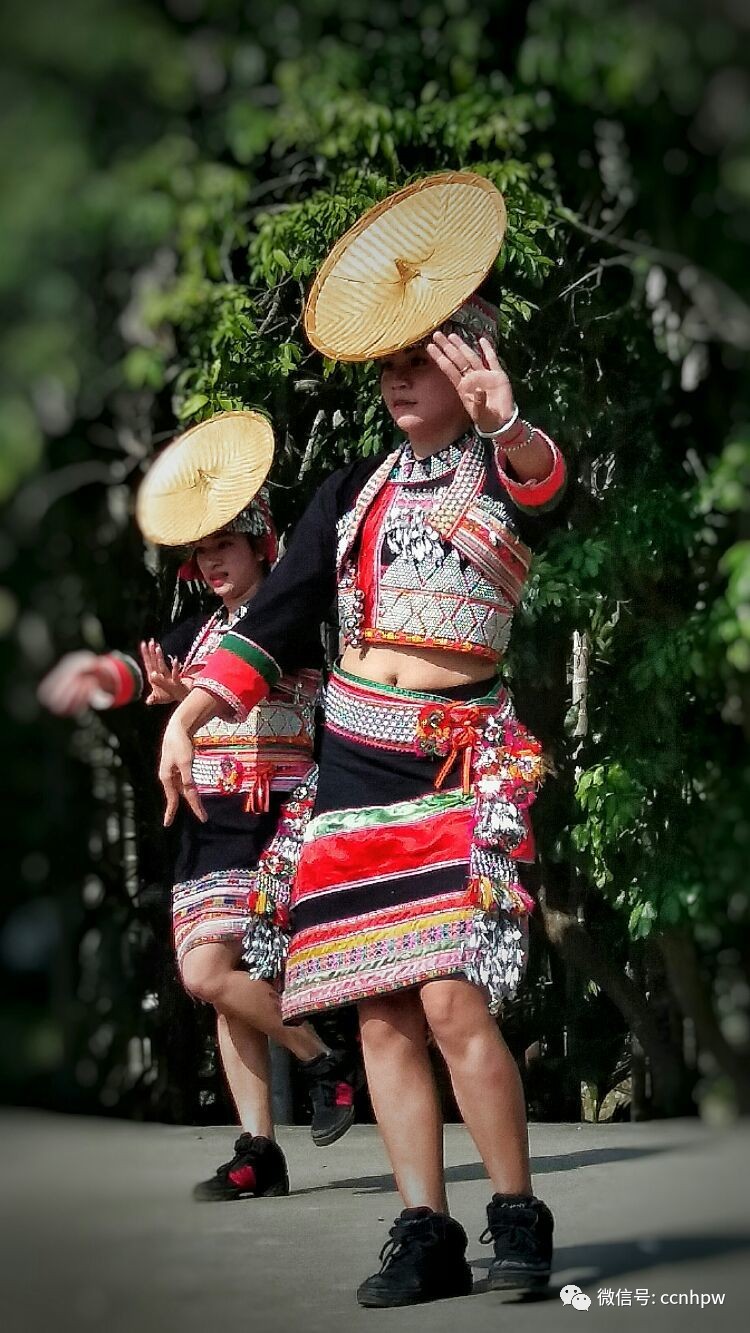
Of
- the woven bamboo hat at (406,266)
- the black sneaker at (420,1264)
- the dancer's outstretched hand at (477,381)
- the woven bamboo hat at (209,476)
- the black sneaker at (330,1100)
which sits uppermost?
the woven bamboo hat at (406,266)

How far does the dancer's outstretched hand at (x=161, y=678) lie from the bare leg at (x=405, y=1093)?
0.50 metres

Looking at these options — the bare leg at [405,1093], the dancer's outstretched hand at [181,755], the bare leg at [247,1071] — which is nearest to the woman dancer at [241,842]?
the bare leg at [247,1071]

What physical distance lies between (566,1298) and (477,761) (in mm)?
673

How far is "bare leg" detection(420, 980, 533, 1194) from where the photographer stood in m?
2.55

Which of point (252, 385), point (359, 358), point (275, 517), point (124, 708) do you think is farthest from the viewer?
point (275, 517)

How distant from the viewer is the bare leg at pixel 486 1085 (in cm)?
255

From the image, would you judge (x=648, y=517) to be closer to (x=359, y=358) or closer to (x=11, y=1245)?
(x=359, y=358)

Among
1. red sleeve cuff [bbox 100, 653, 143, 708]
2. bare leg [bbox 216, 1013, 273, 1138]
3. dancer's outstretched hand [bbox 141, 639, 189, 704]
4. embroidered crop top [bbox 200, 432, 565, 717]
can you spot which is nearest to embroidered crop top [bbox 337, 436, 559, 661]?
embroidered crop top [bbox 200, 432, 565, 717]

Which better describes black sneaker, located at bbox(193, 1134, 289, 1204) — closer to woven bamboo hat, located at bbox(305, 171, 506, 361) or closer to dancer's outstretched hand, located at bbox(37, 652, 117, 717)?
dancer's outstretched hand, located at bbox(37, 652, 117, 717)

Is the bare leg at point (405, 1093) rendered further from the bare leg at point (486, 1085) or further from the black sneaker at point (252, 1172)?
the black sneaker at point (252, 1172)

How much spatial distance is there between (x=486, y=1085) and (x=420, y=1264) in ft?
0.78

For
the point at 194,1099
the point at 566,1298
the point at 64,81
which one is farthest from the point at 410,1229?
the point at 64,81

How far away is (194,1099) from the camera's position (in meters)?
2.83

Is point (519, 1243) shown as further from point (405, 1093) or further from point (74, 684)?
point (74, 684)
